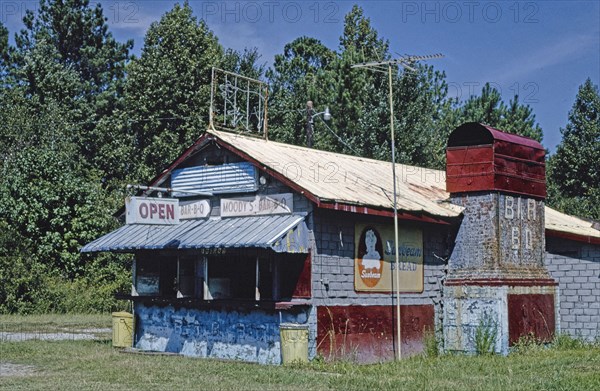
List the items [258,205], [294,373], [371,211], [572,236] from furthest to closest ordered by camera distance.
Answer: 1. [572,236]
2. [258,205]
3. [371,211]
4. [294,373]

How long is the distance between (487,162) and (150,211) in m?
9.31

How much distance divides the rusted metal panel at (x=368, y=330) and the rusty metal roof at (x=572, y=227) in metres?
5.10

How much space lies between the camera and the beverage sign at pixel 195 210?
22.2 m

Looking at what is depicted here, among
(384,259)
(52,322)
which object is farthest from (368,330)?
(52,322)

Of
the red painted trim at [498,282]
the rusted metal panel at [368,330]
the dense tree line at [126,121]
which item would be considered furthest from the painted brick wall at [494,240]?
the dense tree line at [126,121]

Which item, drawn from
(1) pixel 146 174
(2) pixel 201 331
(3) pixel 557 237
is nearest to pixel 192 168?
(2) pixel 201 331

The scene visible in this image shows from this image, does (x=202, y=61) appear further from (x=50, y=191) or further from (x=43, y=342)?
(x=43, y=342)

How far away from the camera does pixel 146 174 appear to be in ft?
152

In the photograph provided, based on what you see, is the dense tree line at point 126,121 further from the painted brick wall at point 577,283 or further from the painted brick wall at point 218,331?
the painted brick wall at point 577,283

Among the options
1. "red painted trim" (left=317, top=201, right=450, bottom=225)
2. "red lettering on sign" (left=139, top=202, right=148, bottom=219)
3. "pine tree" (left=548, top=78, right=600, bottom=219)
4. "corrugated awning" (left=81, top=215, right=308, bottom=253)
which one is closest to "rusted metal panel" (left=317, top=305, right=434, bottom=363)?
"corrugated awning" (left=81, top=215, right=308, bottom=253)

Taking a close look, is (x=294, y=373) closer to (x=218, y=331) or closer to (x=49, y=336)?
(x=218, y=331)

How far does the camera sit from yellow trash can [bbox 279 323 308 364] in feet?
60.7

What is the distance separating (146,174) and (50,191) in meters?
10.0

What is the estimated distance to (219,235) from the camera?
20.2m
